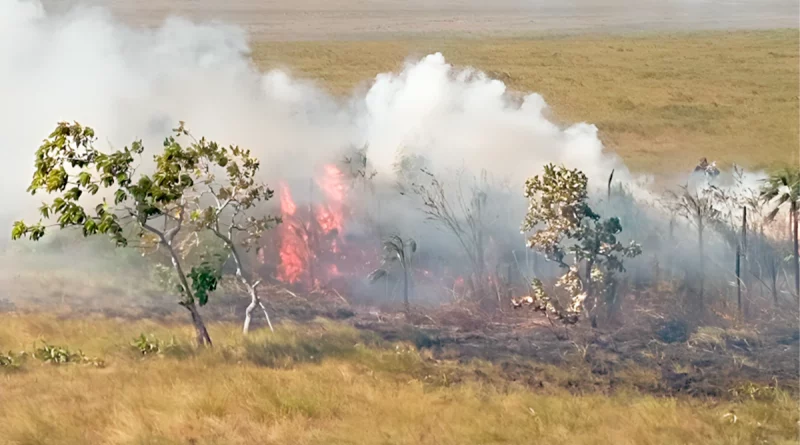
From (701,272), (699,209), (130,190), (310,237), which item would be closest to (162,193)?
(130,190)

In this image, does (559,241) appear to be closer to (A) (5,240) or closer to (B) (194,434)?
(B) (194,434)

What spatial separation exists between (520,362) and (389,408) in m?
1.68

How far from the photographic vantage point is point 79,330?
29.9 feet

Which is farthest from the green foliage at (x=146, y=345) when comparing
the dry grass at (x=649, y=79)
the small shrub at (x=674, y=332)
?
the small shrub at (x=674, y=332)

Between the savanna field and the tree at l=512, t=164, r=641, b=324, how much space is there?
272 millimetres

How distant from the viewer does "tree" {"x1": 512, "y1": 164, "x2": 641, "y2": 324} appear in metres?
9.27

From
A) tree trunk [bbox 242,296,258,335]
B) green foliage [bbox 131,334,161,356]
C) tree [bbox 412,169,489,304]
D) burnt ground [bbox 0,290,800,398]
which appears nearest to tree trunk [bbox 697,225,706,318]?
burnt ground [bbox 0,290,800,398]

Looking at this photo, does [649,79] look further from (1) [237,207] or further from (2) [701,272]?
(1) [237,207]

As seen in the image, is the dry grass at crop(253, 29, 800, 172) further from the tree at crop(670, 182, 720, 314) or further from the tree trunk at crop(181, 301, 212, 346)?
the tree trunk at crop(181, 301, 212, 346)

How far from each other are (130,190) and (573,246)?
4.90 meters

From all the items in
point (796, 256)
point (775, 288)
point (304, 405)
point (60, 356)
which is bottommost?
point (304, 405)

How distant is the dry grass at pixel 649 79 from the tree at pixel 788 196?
0.51 m

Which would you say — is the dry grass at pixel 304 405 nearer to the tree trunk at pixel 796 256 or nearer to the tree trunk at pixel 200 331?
the tree trunk at pixel 200 331

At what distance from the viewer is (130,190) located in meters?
8.19
